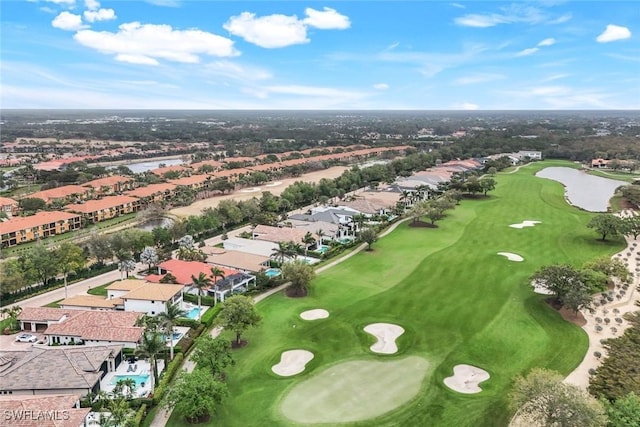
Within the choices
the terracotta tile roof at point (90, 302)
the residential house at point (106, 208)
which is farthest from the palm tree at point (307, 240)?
the residential house at point (106, 208)

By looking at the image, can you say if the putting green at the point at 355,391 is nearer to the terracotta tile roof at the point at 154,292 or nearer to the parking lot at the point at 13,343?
the terracotta tile roof at the point at 154,292

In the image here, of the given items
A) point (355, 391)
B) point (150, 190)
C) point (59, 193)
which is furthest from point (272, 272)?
point (59, 193)

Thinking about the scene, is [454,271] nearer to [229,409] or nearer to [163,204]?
[229,409]

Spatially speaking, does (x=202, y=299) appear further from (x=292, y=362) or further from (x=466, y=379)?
(x=466, y=379)

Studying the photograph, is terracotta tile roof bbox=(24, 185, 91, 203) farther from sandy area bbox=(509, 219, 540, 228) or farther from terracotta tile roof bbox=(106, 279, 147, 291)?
sandy area bbox=(509, 219, 540, 228)

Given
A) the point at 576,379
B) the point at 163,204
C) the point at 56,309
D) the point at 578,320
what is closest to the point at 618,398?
the point at 576,379

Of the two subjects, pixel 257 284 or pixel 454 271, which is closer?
pixel 257 284
